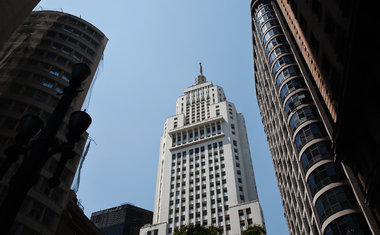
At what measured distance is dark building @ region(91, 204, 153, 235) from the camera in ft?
355

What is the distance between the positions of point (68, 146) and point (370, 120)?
61.5 ft

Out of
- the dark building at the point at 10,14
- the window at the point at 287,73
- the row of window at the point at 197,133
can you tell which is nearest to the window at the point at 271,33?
the window at the point at 287,73

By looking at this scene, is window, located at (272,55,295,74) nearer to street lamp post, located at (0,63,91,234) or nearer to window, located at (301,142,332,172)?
window, located at (301,142,332,172)

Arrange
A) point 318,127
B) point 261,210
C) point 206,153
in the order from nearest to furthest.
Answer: point 318,127 < point 261,210 < point 206,153

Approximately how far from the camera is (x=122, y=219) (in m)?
111

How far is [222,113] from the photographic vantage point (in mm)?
103188

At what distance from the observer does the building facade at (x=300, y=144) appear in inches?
1214

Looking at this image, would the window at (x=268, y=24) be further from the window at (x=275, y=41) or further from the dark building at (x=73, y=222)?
the dark building at (x=73, y=222)

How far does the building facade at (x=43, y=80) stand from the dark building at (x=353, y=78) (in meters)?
24.2

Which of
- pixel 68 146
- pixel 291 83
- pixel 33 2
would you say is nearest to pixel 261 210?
pixel 291 83

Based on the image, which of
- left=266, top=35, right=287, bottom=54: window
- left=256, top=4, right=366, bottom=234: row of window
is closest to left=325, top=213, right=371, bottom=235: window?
left=256, top=4, right=366, bottom=234: row of window

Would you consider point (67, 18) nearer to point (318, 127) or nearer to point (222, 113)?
point (318, 127)

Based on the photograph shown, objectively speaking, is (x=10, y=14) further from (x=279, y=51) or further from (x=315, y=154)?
(x=279, y=51)

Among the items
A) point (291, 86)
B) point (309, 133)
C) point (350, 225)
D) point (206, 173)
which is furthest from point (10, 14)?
point (206, 173)
